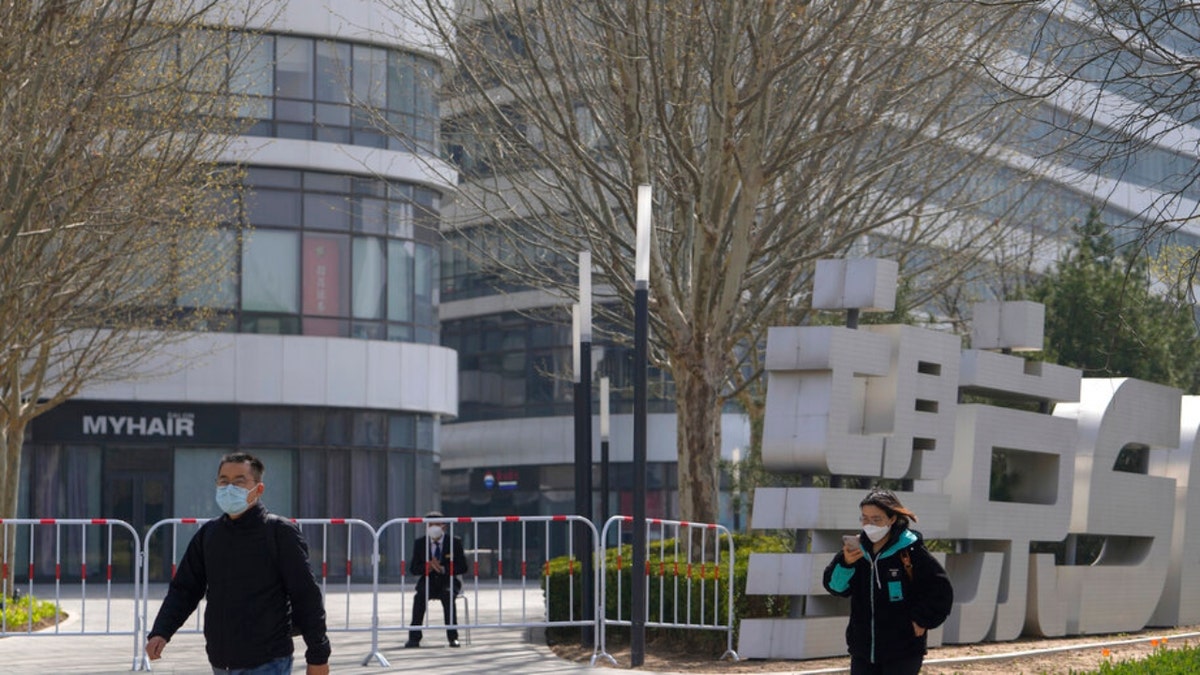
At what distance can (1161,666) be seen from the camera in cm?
1215

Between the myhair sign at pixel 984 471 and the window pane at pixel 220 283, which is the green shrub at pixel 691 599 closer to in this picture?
the myhair sign at pixel 984 471

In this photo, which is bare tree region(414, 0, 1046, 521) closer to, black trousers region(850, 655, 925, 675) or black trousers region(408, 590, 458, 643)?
black trousers region(408, 590, 458, 643)

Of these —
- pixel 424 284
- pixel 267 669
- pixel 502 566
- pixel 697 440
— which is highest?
pixel 424 284

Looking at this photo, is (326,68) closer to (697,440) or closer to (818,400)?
(697,440)

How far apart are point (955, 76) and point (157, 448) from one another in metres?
20.0

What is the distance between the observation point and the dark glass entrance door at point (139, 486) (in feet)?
117

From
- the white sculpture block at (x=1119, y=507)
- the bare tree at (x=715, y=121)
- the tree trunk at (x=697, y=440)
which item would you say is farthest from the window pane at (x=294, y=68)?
the white sculpture block at (x=1119, y=507)

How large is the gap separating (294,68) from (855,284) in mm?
22367

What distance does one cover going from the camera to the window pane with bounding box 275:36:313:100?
1416 inches

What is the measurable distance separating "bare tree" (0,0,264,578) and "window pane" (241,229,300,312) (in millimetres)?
→ 4853

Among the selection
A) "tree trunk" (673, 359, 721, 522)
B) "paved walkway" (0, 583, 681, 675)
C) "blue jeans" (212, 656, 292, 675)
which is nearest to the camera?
"blue jeans" (212, 656, 292, 675)

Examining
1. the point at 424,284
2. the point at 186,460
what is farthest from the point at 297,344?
the point at 424,284

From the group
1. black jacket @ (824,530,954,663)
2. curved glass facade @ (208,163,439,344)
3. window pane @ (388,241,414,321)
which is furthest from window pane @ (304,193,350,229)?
black jacket @ (824,530,954,663)

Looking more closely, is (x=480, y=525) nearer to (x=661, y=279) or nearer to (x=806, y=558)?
(x=661, y=279)
